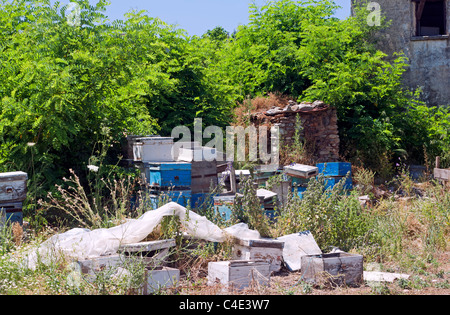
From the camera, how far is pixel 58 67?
24.0ft

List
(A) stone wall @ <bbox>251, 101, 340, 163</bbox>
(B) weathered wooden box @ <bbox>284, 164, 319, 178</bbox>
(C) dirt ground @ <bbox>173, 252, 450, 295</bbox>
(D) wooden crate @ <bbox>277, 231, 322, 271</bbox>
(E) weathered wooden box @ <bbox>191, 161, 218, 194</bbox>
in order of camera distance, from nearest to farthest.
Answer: (C) dirt ground @ <bbox>173, 252, 450, 295</bbox>
(D) wooden crate @ <bbox>277, 231, 322, 271</bbox>
(E) weathered wooden box @ <bbox>191, 161, 218, 194</bbox>
(B) weathered wooden box @ <bbox>284, 164, 319, 178</bbox>
(A) stone wall @ <bbox>251, 101, 340, 163</bbox>

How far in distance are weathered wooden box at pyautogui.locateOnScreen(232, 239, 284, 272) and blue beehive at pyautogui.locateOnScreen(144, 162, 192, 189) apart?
2124 mm

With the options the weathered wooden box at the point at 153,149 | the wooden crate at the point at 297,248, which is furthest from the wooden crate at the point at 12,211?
the wooden crate at the point at 297,248

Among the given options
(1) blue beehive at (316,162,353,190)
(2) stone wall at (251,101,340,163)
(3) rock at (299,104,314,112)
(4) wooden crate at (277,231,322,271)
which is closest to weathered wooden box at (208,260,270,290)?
(4) wooden crate at (277,231,322,271)

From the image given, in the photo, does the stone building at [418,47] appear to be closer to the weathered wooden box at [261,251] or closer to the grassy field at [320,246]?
the grassy field at [320,246]

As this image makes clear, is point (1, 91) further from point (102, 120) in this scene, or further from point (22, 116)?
point (102, 120)

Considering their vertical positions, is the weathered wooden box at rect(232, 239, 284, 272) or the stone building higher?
the stone building

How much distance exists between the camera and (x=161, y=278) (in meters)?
4.75

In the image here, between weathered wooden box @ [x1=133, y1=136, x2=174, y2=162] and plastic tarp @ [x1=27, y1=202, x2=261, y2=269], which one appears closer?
plastic tarp @ [x1=27, y1=202, x2=261, y2=269]

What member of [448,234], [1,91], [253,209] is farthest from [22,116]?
[448,234]

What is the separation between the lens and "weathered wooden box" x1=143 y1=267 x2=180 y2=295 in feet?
15.1

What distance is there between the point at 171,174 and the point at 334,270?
3.28 m

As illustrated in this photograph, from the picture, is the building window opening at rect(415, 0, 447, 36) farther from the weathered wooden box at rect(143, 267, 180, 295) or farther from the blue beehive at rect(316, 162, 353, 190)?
the weathered wooden box at rect(143, 267, 180, 295)

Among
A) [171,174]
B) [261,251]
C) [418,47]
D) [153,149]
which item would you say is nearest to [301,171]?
[171,174]
